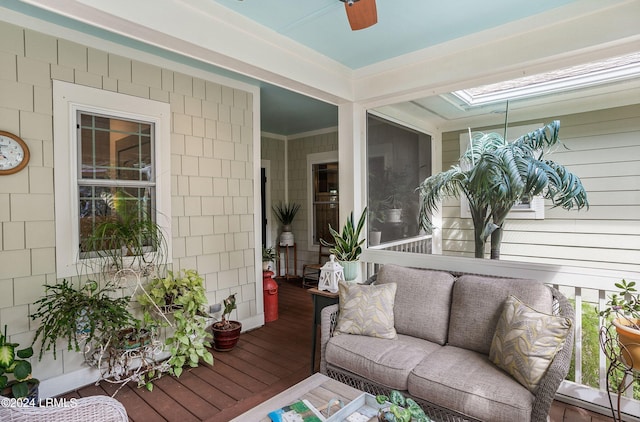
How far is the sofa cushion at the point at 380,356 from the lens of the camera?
6.96ft

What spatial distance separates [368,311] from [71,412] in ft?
6.02

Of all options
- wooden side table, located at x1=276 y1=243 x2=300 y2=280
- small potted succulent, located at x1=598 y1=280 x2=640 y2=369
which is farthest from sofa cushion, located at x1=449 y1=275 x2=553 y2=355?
wooden side table, located at x1=276 y1=243 x2=300 y2=280

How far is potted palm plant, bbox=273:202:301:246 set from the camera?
6.68m

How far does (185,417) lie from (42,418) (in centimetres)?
130

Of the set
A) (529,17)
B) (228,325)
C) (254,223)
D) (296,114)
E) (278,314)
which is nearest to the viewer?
(529,17)

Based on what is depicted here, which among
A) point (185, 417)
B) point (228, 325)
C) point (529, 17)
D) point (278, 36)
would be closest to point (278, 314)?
point (228, 325)

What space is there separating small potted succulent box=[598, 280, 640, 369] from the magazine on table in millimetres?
Answer: 1774

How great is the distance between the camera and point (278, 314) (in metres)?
4.65

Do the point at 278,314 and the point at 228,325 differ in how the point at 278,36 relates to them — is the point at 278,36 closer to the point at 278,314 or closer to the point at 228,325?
the point at 228,325

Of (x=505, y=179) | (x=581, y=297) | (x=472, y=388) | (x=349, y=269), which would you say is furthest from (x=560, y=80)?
(x=472, y=388)

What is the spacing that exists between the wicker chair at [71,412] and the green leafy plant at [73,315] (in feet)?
3.81

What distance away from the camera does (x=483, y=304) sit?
2361 mm

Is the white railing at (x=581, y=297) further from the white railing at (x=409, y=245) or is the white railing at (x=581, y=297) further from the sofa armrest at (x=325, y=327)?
the sofa armrest at (x=325, y=327)

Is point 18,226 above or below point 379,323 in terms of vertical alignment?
above
